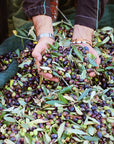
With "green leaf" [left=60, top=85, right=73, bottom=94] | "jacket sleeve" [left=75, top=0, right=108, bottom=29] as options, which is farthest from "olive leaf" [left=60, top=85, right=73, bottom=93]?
"jacket sleeve" [left=75, top=0, right=108, bottom=29]

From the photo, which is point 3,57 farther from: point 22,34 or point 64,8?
point 64,8

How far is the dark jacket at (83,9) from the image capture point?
4.72 ft

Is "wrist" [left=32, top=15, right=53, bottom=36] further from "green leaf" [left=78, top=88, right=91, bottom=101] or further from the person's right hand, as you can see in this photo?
"green leaf" [left=78, top=88, right=91, bottom=101]

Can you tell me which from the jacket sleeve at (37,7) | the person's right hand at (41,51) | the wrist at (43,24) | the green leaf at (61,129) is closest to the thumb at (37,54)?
the person's right hand at (41,51)

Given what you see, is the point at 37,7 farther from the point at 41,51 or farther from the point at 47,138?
the point at 47,138

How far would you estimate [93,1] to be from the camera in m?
1.44

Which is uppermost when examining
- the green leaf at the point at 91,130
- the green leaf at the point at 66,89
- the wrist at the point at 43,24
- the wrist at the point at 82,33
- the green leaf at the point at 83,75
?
the wrist at the point at 43,24

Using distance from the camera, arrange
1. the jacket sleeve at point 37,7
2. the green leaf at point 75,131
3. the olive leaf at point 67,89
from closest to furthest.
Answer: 1. the green leaf at point 75,131
2. the olive leaf at point 67,89
3. the jacket sleeve at point 37,7

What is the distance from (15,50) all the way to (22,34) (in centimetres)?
14

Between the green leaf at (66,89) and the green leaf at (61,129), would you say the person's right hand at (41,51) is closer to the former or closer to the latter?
the green leaf at (66,89)

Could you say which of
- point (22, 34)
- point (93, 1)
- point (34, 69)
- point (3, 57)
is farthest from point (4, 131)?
point (93, 1)

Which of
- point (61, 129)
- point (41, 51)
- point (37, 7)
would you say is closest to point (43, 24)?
point (37, 7)

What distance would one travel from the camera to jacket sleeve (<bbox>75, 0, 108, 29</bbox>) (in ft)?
4.74

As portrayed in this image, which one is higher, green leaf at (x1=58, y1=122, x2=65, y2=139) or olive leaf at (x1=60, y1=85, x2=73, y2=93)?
olive leaf at (x1=60, y1=85, x2=73, y2=93)
